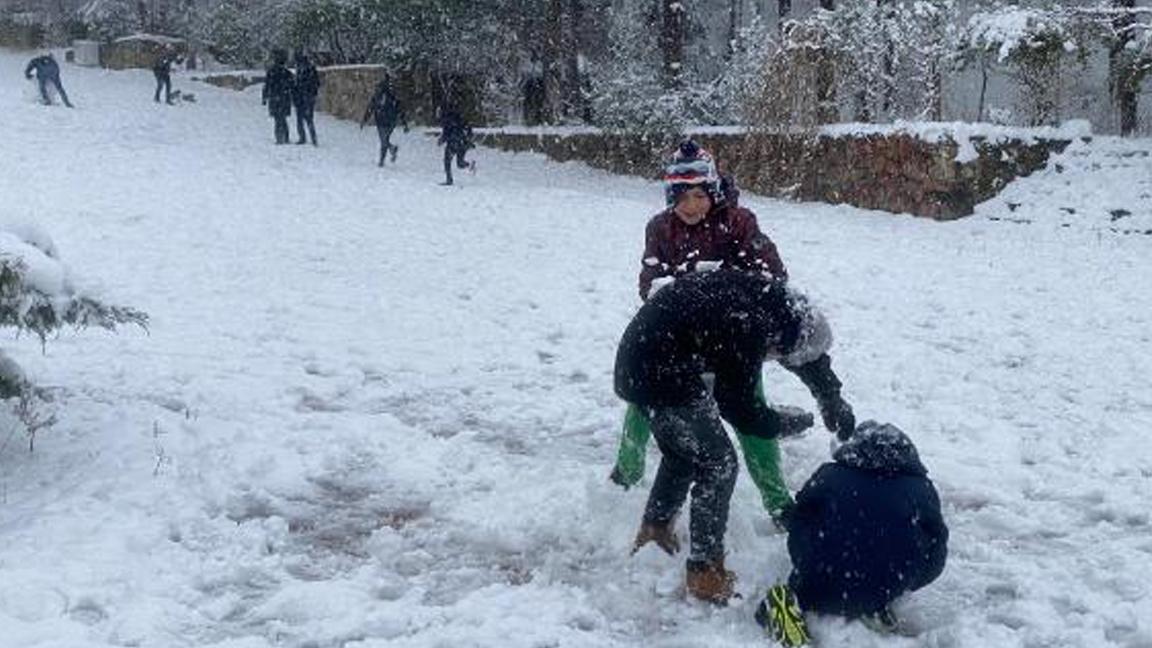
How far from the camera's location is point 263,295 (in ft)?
35.7

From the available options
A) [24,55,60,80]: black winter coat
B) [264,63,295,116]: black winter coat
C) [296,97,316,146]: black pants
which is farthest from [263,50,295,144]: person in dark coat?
[24,55,60,80]: black winter coat

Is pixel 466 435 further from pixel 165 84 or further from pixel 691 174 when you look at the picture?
pixel 165 84

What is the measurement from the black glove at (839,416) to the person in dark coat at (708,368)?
40 centimetres

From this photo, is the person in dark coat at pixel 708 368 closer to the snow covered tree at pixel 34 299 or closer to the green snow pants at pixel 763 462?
the green snow pants at pixel 763 462

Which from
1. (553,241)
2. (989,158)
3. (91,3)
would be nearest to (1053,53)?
(989,158)

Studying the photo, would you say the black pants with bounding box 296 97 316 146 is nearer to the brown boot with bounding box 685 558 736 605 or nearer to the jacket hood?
the brown boot with bounding box 685 558 736 605

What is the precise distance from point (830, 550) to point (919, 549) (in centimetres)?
33

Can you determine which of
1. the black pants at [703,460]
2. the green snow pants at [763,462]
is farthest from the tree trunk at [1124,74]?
the black pants at [703,460]

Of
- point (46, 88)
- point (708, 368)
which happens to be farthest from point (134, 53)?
point (708, 368)

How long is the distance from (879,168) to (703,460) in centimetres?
1586

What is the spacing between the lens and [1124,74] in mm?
19672

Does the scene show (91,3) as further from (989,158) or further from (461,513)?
(461,513)

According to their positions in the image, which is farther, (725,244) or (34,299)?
(34,299)

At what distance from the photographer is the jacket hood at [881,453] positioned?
4656mm
